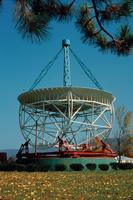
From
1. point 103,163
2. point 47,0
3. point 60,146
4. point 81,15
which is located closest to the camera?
point 47,0

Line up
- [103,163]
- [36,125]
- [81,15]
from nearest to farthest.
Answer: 1. [81,15]
2. [103,163]
3. [36,125]

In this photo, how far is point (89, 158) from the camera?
159 ft

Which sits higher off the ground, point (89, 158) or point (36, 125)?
point (36, 125)

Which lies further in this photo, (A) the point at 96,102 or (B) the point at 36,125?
(B) the point at 36,125

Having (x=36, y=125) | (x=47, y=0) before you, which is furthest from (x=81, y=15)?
(x=36, y=125)

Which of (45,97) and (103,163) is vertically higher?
(45,97)

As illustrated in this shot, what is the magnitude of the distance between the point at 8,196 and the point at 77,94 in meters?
38.8

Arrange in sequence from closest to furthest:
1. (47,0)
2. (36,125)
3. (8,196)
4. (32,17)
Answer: (32,17) < (47,0) < (8,196) < (36,125)

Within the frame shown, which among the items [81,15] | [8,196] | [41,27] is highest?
[81,15]

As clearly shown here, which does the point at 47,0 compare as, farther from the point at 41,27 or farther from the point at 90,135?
the point at 90,135

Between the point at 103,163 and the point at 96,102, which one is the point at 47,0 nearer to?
the point at 103,163

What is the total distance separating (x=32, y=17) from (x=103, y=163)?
3839 centimetres

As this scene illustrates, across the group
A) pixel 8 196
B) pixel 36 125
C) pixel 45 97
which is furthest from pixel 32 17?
pixel 36 125

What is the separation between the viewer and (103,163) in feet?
156
